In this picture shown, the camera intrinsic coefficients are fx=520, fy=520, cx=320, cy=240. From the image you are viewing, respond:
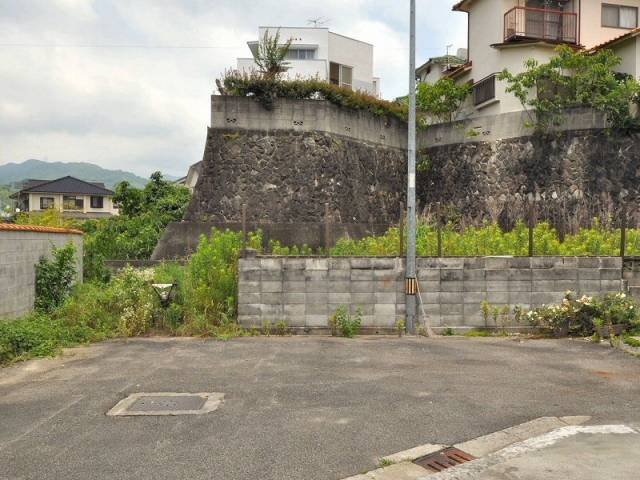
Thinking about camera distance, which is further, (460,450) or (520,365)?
(520,365)

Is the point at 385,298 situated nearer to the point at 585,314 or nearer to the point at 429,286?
the point at 429,286

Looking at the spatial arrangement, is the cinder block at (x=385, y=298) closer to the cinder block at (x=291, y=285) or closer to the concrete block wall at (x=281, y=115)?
the cinder block at (x=291, y=285)

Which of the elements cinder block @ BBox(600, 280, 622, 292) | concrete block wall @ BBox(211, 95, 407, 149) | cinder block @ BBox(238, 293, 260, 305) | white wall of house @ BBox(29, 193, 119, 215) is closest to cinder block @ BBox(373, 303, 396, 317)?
cinder block @ BBox(238, 293, 260, 305)

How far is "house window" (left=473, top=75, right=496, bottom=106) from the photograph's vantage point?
19.3 m

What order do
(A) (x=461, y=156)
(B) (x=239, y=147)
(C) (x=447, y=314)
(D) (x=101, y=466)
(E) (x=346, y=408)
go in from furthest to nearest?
(A) (x=461, y=156) → (B) (x=239, y=147) → (C) (x=447, y=314) → (E) (x=346, y=408) → (D) (x=101, y=466)

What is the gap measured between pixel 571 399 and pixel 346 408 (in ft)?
7.56

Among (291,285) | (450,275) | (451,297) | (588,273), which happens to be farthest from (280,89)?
(588,273)

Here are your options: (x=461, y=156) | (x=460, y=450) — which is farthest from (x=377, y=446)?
(x=461, y=156)

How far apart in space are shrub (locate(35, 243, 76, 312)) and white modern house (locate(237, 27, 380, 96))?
21192 mm

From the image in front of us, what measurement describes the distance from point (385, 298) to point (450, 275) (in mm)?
1204

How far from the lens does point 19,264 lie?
8656 mm

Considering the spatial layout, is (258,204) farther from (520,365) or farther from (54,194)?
(54,194)

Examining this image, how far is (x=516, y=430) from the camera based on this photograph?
4.40 meters

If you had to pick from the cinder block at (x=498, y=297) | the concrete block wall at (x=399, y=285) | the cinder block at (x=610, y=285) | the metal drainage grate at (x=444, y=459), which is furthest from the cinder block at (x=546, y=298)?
the metal drainage grate at (x=444, y=459)
